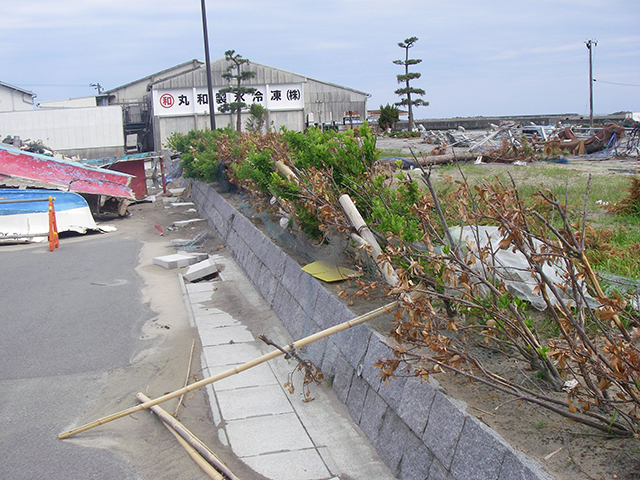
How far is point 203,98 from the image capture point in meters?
41.7

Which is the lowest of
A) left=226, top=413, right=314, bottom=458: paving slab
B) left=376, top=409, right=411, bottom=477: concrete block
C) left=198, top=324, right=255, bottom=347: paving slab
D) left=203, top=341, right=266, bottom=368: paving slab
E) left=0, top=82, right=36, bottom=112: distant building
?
left=226, top=413, right=314, bottom=458: paving slab

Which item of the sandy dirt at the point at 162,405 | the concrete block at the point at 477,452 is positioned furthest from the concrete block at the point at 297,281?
the concrete block at the point at 477,452

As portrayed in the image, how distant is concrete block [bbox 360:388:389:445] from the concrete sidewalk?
76mm

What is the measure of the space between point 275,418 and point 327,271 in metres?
2.12

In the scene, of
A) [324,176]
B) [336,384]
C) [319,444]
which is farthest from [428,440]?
[324,176]

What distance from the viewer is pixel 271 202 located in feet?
34.3

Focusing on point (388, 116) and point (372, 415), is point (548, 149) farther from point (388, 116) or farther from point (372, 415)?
point (388, 116)

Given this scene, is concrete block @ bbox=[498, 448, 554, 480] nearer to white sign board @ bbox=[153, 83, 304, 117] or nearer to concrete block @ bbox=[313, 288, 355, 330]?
concrete block @ bbox=[313, 288, 355, 330]

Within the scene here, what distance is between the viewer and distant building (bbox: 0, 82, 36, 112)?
48616 millimetres

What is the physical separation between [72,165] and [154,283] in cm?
914

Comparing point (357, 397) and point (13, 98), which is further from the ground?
point (13, 98)

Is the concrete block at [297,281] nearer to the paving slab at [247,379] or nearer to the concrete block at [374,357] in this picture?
the paving slab at [247,379]

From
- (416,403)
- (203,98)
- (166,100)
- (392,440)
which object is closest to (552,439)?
(416,403)

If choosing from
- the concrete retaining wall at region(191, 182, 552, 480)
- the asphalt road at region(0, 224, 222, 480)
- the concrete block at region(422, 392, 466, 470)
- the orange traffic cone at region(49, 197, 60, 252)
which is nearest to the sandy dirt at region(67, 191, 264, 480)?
the asphalt road at region(0, 224, 222, 480)
